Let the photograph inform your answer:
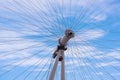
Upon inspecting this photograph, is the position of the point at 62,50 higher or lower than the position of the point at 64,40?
lower

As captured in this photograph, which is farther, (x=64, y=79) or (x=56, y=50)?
(x=56, y=50)

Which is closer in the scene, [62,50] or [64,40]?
[64,40]

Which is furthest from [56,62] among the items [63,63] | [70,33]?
[70,33]

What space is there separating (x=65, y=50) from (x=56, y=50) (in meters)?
1.08

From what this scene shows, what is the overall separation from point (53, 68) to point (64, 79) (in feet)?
5.32

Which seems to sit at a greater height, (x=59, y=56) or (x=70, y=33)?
(x=70, y=33)

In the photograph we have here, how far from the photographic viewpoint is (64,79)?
32281 mm

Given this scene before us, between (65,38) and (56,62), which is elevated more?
(65,38)

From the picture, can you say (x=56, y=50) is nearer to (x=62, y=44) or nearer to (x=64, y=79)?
(x=62, y=44)

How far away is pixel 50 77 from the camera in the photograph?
3114cm

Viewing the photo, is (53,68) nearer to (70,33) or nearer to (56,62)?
(56,62)

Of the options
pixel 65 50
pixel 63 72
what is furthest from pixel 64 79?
pixel 65 50

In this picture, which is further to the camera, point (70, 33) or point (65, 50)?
point (65, 50)

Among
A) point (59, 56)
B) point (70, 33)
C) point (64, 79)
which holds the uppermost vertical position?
point (70, 33)
